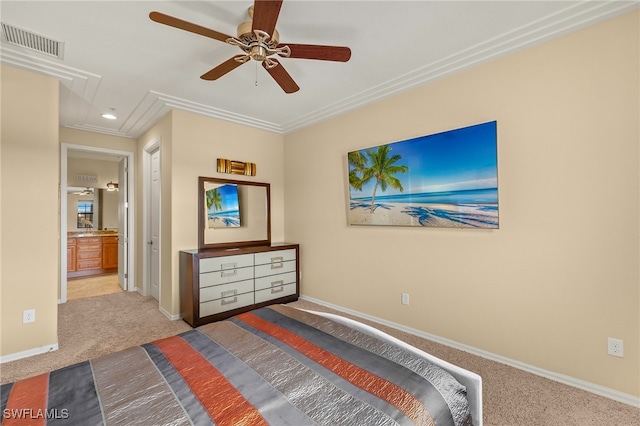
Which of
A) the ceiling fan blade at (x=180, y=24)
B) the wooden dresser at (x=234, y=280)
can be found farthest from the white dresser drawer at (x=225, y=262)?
the ceiling fan blade at (x=180, y=24)

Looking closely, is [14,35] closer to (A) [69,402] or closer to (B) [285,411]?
(A) [69,402]

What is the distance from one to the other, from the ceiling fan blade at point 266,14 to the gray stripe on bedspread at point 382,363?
175 centimetres

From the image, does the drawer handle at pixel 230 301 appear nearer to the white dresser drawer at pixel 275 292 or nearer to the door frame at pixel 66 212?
the white dresser drawer at pixel 275 292

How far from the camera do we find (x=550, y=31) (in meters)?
2.18

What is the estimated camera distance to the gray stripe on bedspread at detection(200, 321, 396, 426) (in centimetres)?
100

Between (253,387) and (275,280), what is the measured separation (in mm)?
2978

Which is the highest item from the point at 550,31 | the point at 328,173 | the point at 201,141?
the point at 550,31

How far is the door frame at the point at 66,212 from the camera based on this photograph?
4320mm

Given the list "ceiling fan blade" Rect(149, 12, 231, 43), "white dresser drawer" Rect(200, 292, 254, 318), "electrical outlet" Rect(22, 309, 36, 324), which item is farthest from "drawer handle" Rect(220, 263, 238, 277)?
"ceiling fan blade" Rect(149, 12, 231, 43)

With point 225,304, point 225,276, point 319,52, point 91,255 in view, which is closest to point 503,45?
point 319,52

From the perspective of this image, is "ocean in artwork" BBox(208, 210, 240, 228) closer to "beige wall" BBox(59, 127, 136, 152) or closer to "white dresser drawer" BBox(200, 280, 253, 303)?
"white dresser drawer" BBox(200, 280, 253, 303)

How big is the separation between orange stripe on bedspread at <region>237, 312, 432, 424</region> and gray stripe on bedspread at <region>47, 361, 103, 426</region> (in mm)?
809

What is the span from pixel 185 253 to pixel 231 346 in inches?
89.6

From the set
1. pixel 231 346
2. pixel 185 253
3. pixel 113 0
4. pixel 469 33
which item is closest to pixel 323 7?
pixel 469 33
